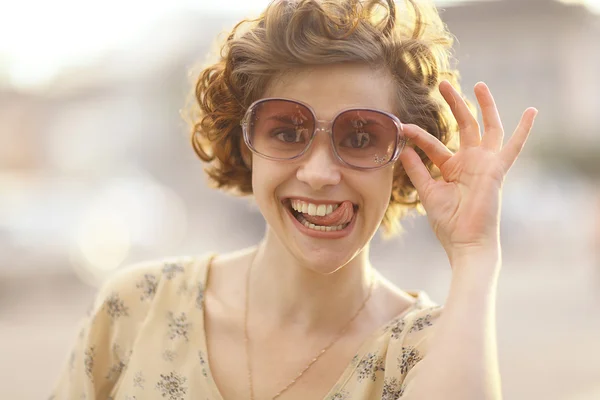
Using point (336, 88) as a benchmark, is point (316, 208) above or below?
below

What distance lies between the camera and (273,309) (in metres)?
2.57

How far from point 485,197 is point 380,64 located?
534 millimetres

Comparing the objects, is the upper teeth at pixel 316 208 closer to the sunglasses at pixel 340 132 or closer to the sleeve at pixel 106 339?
the sunglasses at pixel 340 132

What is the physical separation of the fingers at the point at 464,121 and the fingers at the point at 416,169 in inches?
5.7

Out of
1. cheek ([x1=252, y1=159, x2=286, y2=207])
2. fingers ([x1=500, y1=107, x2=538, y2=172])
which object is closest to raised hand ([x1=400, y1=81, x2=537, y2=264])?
fingers ([x1=500, y1=107, x2=538, y2=172])

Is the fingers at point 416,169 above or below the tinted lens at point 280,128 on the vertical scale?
below

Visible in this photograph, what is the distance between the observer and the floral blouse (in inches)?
88.7

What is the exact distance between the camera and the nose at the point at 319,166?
2.15 metres

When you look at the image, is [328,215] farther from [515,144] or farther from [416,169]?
[515,144]

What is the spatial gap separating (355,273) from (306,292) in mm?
180

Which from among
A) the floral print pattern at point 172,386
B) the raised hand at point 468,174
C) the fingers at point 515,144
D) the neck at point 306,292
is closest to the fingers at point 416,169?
the raised hand at point 468,174

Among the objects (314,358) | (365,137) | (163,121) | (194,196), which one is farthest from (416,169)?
(163,121)

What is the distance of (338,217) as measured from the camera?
Answer: 87.0 inches

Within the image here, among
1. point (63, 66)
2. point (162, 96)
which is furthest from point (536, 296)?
point (162, 96)
